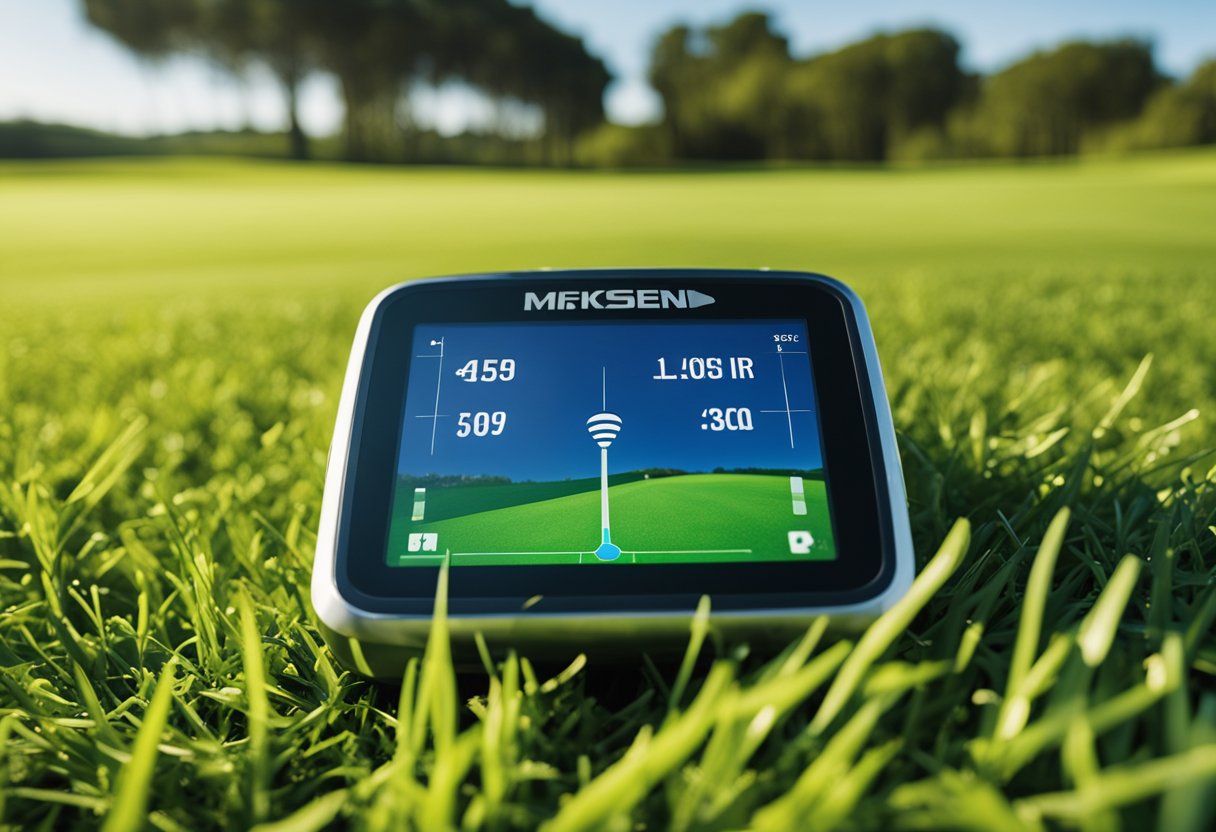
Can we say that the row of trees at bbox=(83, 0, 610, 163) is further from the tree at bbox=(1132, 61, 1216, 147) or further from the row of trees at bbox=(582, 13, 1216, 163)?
the tree at bbox=(1132, 61, 1216, 147)

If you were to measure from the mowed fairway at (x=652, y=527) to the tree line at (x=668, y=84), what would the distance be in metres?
49.5

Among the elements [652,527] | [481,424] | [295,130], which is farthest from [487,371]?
[295,130]

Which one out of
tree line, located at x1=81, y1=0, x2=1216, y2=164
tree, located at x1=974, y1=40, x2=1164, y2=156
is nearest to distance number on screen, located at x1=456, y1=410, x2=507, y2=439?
tree line, located at x1=81, y1=0, x2=1216, y2=164

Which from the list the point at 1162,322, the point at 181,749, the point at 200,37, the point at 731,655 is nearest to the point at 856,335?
the point at 731,655

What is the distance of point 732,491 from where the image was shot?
107cm

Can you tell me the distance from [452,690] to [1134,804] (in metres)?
0.56

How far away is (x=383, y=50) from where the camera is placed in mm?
52906

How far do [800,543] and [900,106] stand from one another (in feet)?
195

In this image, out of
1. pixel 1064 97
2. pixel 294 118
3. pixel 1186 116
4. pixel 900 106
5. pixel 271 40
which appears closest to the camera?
pixel 1186 116

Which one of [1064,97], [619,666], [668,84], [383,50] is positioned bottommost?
[668,84]

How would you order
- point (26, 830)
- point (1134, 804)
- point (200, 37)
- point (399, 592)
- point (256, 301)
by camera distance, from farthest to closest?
point (200, 37) < point (256, 301) < point (399, 592) < point (26, 830) < point (1134, 804)

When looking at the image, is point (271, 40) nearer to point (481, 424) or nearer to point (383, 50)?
point (383, 50)

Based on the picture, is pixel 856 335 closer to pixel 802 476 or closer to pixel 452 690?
pixel 802 476

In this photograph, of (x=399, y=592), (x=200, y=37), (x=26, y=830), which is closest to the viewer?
(x=26, y=830)
